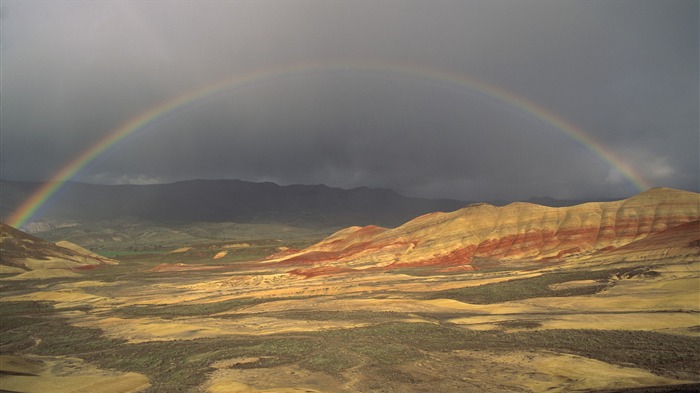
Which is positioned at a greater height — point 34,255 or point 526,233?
point 526,233

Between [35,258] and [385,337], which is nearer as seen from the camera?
[385,337]

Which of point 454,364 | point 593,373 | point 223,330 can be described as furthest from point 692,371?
point 223,330

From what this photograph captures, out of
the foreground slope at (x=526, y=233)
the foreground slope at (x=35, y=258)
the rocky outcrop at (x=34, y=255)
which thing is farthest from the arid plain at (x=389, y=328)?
the rocky outcrop at (x=34, y=255)

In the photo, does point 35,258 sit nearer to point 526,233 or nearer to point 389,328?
point 389,328

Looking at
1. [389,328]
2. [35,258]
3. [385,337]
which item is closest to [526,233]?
[389,328]

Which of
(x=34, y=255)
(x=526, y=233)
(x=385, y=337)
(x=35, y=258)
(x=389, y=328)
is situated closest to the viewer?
(x=385, y=337)

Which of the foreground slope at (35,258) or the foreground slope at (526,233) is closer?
the foreground slope at (526,233)

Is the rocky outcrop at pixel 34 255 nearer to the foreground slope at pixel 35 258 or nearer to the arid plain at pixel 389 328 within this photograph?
the foreground slope at pixel 35 258

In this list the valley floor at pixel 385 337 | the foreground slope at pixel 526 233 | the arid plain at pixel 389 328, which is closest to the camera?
the valley floor at pixel 385 337
